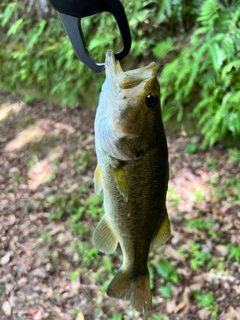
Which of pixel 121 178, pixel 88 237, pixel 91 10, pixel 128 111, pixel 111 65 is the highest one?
pixel 91 10

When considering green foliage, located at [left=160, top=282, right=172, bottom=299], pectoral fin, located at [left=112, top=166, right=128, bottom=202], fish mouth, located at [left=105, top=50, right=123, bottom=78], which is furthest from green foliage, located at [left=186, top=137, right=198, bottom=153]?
fish mouth, located at [left=105, top=50, right=123, bottom=78]

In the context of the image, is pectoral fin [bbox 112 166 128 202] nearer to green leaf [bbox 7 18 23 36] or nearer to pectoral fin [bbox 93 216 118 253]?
pectoral fin [bbox 93 216 118 253]

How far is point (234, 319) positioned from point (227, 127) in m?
1.81

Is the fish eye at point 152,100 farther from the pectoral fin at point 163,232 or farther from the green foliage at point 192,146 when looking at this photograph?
the green foliage at point 192,146

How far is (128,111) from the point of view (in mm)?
1163

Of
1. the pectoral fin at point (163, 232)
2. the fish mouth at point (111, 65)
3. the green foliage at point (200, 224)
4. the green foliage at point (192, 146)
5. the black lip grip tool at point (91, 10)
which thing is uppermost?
the black lip grip tool at point (91, 10)

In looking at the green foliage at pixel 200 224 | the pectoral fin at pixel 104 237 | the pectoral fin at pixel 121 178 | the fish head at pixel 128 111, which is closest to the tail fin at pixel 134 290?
Answer: the pectoral fin at pixel 104 237

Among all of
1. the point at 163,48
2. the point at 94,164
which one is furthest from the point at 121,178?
the point at 163,48

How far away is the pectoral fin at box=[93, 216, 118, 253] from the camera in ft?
4.86

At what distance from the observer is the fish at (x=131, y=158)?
1128 millimetres

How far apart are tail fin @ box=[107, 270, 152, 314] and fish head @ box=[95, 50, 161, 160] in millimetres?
635

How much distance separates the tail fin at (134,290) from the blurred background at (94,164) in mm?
1180

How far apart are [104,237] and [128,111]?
0.59 m

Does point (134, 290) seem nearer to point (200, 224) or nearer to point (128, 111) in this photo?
point (128, 111)
